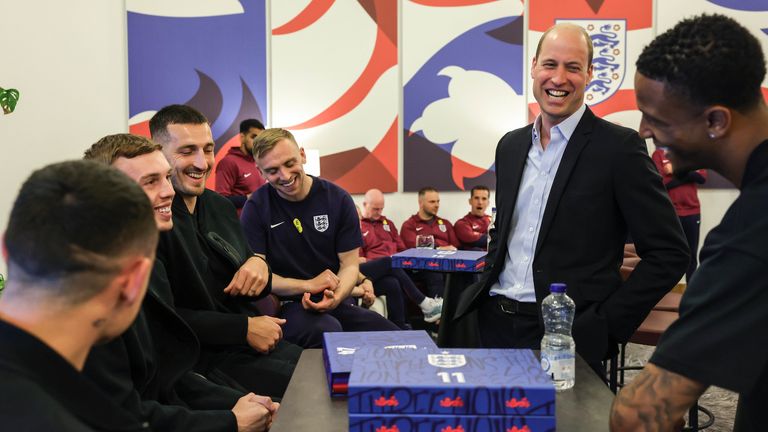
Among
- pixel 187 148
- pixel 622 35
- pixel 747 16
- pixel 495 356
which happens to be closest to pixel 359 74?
pixel 622 35

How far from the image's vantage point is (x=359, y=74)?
292 inches

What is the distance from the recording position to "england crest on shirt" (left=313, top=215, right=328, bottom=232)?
123 inches

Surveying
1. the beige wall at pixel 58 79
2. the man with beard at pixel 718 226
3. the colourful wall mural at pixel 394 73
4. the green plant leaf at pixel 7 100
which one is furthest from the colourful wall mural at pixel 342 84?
the man with beard at pixel 718 226

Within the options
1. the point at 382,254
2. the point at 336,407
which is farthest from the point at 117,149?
the point at 382,254

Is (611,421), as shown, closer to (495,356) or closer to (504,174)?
(495,356)

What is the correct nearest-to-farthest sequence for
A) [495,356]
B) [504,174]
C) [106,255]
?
[106,255] < [495,356] < [504,174]

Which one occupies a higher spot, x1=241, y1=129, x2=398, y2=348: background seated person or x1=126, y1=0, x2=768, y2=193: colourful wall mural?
x1=126, y1=0, x2=768, y2=193: colourful wall mural

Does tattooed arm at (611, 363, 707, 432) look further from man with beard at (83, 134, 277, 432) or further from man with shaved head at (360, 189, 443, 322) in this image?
man with shaved head at (360, 189, 443, 322)

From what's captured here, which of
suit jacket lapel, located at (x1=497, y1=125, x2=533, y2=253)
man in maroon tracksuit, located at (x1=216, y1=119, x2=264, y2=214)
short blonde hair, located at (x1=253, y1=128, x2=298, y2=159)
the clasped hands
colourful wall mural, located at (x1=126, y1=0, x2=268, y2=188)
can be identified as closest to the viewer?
suit jacket lapel, located at (x1=497, y1=125, x2=533, y2=253)

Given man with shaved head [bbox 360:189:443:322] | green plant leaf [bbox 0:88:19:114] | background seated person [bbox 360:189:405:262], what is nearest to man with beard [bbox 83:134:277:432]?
green plant leaf [bbox 0:88:19:114]

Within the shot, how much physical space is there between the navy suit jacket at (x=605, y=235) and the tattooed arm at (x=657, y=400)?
0.81 metres

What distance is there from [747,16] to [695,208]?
2.52 m

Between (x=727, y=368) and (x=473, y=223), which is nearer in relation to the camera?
(x=727, y=368)

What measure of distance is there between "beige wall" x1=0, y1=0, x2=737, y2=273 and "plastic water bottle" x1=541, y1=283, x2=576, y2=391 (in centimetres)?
421
